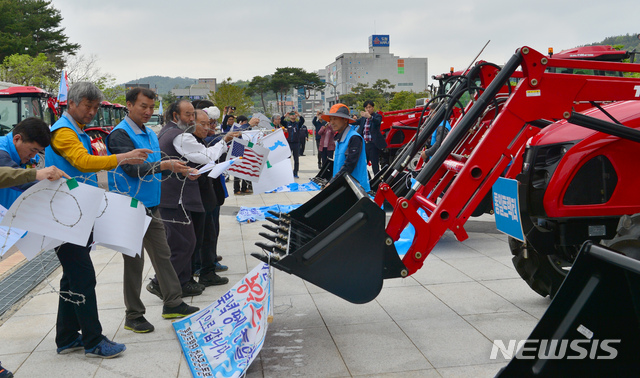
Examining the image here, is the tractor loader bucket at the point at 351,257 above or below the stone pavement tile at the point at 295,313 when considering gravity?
above

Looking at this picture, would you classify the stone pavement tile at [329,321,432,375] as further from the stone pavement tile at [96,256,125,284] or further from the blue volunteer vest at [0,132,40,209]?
the stone pavement tile at [96,256,125,284]

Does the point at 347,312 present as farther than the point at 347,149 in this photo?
No

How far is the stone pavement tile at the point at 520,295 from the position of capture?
15.9ft

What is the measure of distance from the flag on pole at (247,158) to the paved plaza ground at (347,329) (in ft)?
3.97

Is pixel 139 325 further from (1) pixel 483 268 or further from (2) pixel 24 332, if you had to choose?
(1) pixel 483 268

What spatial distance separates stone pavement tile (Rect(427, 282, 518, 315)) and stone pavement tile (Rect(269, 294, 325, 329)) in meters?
1.23

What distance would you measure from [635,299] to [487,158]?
84.2 inches

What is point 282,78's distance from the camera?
105125 mm

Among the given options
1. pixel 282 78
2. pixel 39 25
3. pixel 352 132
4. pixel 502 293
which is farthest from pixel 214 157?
pixel 282 78

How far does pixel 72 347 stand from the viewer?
4285mm

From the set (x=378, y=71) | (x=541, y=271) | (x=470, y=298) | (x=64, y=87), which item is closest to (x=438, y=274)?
(x=470, y=298)

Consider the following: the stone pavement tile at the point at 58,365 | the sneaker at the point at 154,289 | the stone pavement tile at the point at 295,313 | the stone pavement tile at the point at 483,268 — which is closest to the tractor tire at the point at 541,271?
the stone pavement tile at the point at 483,268

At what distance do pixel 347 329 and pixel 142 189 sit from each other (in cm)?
201

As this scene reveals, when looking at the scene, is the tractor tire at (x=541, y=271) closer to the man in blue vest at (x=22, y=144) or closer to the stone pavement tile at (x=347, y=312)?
the stone pavement tile at (x=347, y=312)
